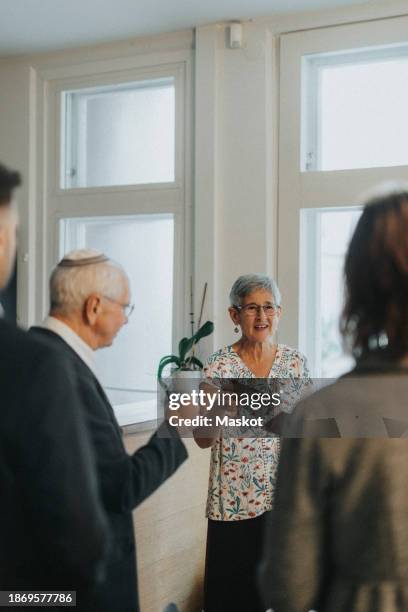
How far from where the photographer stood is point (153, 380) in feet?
11.9

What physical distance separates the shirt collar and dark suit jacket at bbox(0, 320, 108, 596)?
214mm

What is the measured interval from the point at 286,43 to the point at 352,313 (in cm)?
270

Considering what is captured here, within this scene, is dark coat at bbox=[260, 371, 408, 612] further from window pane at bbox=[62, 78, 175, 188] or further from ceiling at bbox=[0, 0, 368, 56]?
window pane at bbox=[62, 78, 175, 188]

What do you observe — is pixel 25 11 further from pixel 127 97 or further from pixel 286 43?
pixel 286 43

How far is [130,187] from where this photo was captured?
3.58 metres

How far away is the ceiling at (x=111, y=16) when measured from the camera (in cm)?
307

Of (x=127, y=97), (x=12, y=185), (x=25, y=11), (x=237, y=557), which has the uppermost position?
(x=25, y=11)

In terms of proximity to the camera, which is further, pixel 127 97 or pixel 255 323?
pixel 127 97

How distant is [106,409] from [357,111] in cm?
250

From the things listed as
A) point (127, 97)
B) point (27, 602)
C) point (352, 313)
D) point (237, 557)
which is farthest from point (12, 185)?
point (127, 97)

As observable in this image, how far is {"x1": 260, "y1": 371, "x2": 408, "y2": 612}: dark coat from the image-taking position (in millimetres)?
742

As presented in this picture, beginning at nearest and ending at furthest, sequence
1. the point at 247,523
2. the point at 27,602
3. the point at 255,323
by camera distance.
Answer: the point at 27,602 → the point at 247,523 → the point at 255,323

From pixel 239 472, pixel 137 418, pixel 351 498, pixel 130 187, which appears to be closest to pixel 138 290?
pixel 130 187

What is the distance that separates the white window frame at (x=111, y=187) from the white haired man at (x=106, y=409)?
2256mm
